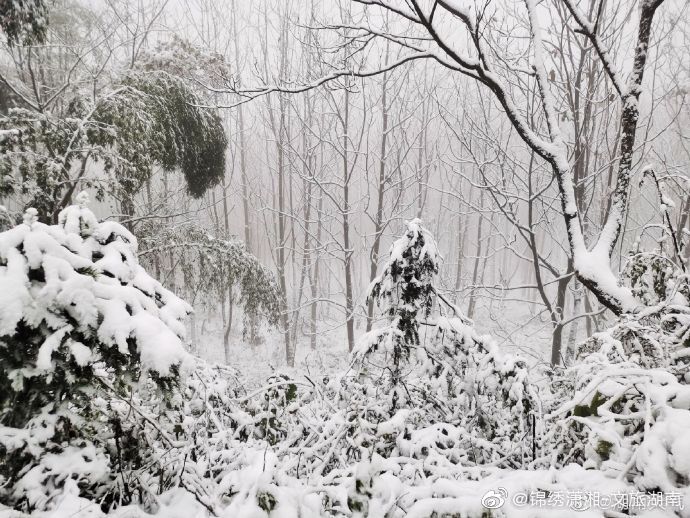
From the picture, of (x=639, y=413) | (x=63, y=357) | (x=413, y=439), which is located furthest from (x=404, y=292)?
(x=63, y=357)

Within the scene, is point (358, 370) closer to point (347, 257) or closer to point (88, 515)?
point (88, 515)

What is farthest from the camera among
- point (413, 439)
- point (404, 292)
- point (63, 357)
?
point (404, 292)

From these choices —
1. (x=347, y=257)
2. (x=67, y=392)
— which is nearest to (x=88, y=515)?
(x=67, y=392)

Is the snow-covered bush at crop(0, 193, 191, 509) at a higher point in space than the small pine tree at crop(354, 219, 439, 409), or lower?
lower

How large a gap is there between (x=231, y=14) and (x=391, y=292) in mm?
14696

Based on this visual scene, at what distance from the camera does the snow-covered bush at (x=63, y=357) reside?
1.25 m

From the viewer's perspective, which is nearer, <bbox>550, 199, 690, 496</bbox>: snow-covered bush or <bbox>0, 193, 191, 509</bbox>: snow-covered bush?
<bbox>550, 199, 690, 496</bbox>: snow-covered bush

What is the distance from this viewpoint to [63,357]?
1.35 metres

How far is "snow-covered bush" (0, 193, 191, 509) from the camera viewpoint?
1248mm

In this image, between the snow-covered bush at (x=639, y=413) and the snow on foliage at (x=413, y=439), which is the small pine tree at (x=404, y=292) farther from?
the snow-covered bush at (x=639, y=413)

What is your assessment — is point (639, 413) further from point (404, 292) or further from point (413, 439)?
point (404, 292)

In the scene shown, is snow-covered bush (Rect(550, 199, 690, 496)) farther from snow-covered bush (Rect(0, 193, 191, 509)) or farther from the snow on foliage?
snow-covered bush (Rect(0, 193, 191, 509))

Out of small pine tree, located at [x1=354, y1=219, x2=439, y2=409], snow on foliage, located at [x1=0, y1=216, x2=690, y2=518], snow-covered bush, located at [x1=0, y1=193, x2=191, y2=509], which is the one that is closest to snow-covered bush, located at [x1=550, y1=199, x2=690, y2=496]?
snow on foliage, located at [x1=0, y1=216, x2=690, y2=518]

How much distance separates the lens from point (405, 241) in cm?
270
